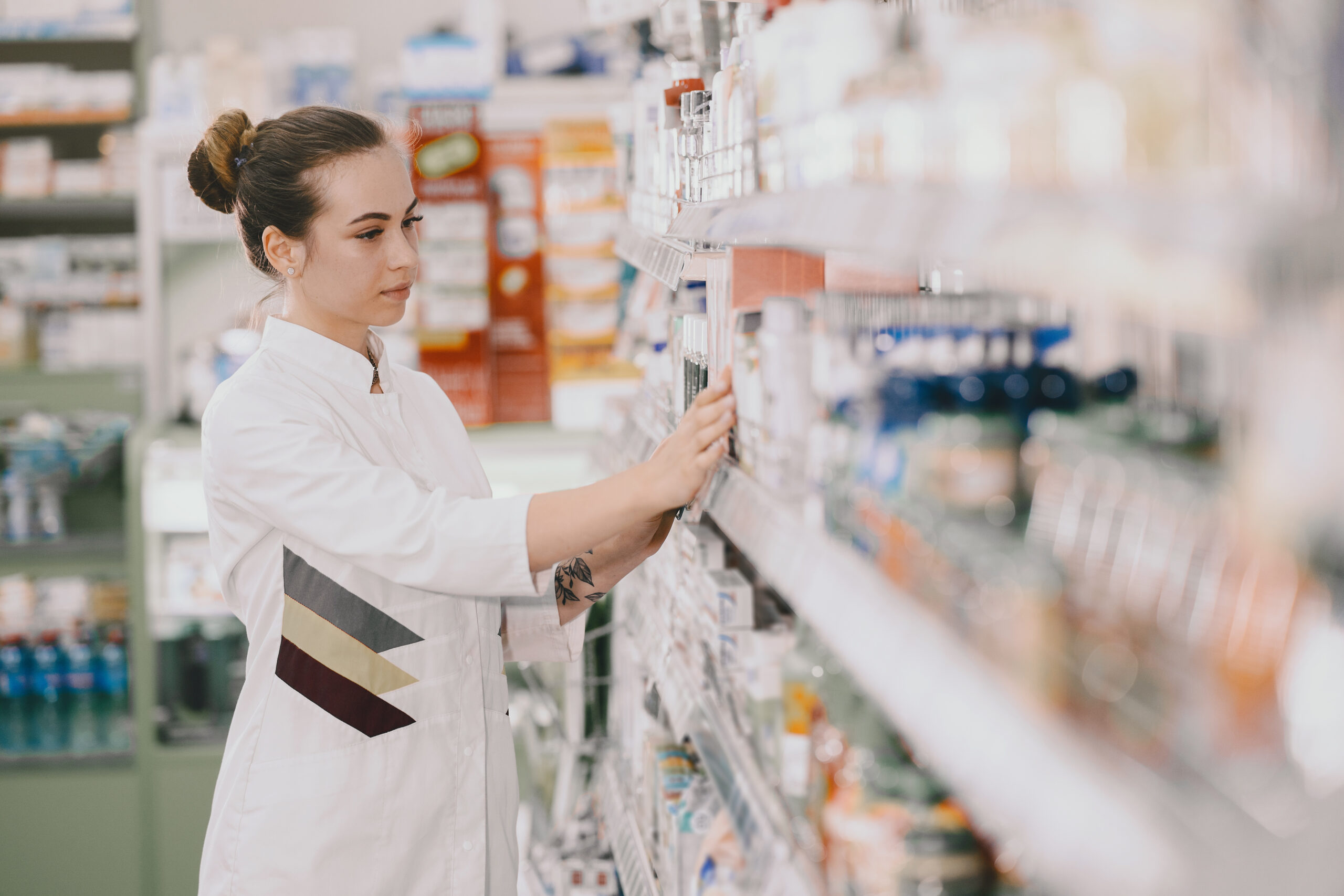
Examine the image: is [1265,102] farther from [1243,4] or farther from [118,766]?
[118,766]

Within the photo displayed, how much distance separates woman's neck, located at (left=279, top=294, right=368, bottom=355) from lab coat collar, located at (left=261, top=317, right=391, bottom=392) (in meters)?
0.01

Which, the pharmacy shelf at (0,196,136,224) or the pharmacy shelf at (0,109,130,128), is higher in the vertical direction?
the pharmacy shelf at (0,109,130,128)

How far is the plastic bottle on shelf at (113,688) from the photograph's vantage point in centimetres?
394

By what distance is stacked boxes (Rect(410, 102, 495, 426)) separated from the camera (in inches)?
148

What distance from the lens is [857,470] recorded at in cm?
100

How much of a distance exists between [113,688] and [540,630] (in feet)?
8.58

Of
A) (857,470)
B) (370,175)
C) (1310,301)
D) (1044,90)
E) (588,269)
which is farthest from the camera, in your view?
(588,269)

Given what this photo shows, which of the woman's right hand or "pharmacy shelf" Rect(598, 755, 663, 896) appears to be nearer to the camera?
the woman's right hand

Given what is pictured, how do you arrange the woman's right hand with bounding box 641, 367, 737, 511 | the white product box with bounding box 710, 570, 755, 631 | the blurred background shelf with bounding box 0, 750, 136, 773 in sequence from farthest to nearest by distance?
the blurred background shelf with bounding box 0, 750, 136, 773
the white product box with bounding box 710, 570, 755, 631
the woman's right hand with bounding box 641, 367, 737, 511

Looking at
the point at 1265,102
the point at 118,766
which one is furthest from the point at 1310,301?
the point at 118,766

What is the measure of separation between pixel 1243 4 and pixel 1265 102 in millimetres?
66

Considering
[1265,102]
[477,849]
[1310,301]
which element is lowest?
[477,849]

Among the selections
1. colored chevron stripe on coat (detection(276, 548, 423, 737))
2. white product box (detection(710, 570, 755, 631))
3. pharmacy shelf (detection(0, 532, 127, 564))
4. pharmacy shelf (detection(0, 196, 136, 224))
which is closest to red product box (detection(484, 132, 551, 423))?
pharmacy shelf (detection(0, 196, 136, 224))

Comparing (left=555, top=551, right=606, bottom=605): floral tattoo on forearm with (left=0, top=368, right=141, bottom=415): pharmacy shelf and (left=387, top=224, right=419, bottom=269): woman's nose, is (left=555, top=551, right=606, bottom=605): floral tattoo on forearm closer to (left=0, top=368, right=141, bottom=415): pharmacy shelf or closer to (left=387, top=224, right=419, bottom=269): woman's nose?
(left=387, top=224, right=419, bottom=269): woman's nose
